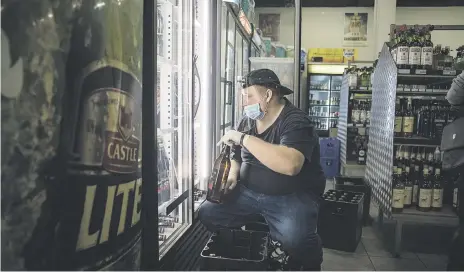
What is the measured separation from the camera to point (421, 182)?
3.78m

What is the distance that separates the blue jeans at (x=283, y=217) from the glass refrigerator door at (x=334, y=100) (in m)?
7.93

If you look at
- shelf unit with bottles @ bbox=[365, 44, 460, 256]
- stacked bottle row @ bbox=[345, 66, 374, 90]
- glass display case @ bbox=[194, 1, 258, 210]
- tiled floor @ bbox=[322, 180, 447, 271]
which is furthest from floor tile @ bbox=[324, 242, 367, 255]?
stacked bottle row @ bbox=[345, 66, 374, 90]

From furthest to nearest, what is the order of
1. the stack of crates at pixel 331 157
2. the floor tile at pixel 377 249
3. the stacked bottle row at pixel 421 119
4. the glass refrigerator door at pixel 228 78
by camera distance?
the stack of crates at pixel 331 157, the glass refrigerator door at pixel 228 78, the stacked bottle row at pixel 421 119, the floor tile at pixel 377 249

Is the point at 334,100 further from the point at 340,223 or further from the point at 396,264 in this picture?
the point at 396,264

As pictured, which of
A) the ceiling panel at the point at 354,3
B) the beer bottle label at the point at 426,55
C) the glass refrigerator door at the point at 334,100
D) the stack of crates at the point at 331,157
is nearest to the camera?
the beer bottle label at the point at 426,55

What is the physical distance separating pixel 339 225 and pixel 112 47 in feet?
9.62

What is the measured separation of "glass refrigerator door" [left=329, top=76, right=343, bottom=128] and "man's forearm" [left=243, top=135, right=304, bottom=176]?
8.14 meters

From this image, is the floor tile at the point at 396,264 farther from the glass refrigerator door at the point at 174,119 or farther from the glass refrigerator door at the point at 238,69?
the glass refrigerator door at the point at 238,69

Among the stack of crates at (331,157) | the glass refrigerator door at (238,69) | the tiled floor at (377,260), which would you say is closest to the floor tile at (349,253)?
the tiled floor at (377,260)

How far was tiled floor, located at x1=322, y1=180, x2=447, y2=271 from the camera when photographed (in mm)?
3302

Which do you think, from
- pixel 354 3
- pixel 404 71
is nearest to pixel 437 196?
pixel 404 71

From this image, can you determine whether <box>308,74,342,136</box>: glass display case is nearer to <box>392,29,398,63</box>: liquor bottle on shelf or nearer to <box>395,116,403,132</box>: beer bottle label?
<box>392,29,398,63</box>: liquor bottle on shelf

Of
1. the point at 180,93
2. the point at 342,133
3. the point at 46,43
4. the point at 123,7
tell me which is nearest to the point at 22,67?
the point at 46,43

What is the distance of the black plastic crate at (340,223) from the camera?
3.63 m
